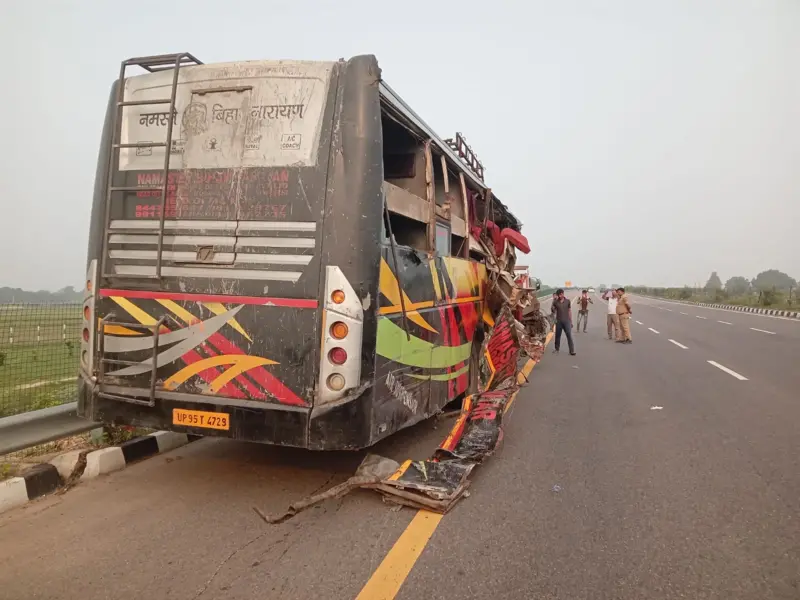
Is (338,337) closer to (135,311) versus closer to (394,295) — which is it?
(394,295)

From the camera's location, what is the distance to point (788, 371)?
10727mm

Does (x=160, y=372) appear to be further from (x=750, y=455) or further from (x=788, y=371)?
(x=788, y=371)

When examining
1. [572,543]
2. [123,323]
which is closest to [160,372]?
[123,323]

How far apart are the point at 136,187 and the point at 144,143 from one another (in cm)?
33

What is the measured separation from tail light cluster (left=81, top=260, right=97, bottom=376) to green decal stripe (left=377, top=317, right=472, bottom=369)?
86.2 inches

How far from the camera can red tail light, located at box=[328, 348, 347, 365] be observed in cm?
375

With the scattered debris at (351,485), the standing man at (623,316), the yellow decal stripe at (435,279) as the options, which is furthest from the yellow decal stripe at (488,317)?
the standing man at (623,316)

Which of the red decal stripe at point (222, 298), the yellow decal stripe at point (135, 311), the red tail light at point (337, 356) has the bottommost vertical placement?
the red tail light at point (337, 356)

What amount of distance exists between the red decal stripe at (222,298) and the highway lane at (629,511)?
1.73 m

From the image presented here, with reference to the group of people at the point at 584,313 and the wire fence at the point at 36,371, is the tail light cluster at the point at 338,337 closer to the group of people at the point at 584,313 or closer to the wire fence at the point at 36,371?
the wire fence at the point at 36,371

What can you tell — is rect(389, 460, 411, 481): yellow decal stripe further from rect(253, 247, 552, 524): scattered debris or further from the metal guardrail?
the metal guardrail

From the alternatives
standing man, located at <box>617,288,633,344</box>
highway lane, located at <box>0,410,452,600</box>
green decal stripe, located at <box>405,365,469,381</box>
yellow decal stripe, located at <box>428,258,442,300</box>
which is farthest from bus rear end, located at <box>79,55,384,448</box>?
standing man, located at <box>617,288,633,344</box>

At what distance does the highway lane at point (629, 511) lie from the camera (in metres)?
2.97

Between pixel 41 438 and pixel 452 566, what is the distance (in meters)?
3.30
